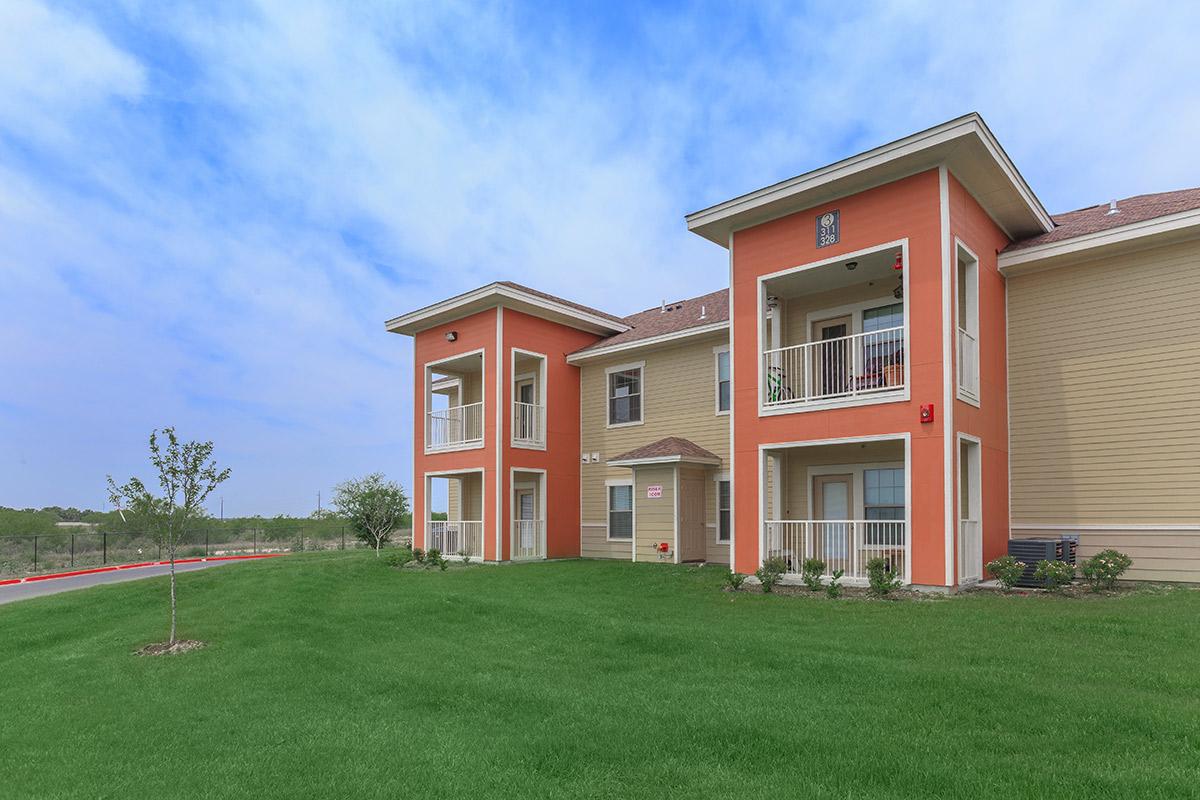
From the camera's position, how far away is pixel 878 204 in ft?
40.2

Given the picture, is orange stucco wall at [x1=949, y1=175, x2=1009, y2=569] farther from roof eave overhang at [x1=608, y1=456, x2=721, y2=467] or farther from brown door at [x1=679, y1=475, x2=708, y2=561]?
brown door at [x1=679, y1=475, x2=708, y2=561]

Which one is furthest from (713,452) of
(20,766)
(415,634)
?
(20,766)

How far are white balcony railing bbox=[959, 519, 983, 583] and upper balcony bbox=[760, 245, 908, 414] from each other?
2.42 m

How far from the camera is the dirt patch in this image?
30.5 feet

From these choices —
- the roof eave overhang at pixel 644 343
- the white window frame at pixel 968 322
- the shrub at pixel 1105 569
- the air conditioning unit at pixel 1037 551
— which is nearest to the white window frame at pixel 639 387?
the roof eave overhang at pixel 644 343

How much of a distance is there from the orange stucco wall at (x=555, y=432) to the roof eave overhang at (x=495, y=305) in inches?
13.8

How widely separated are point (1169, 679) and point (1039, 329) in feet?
27.8

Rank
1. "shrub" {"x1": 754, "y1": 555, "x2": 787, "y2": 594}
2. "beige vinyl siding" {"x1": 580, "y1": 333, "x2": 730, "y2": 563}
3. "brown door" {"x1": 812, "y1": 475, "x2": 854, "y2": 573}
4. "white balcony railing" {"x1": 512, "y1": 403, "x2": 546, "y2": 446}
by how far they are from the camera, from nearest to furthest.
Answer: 1. "shrub" {"x1": 754, "y1": 555, "x2": 787, "y2": 594}
2. "brown door" {"x1": 812, "y1": 475, "x2": 854, "y2": 573}
3. "beige vinyl siding" {"x1": 580, "y1": 333, "x2": 730, "y2": 563}
4. "white balcony railing" {"x1": 512, "y1": 403, "x2": 546, "y2": 446}

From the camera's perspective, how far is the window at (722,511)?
1744 centimetres

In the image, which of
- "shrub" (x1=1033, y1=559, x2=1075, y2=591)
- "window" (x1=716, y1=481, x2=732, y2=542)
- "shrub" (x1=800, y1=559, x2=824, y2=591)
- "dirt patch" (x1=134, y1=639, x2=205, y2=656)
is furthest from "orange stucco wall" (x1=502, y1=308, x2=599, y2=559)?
"shrub" (x1=1033, y1=559, x2=1075, y2=591)

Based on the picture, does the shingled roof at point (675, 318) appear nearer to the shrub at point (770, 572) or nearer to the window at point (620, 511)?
the window at point (620, 511)

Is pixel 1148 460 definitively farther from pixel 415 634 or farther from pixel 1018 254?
pixel 415 634

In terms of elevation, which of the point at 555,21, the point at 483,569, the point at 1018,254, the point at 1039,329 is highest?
the point at 555,21

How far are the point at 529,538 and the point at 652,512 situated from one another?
3.75 m
